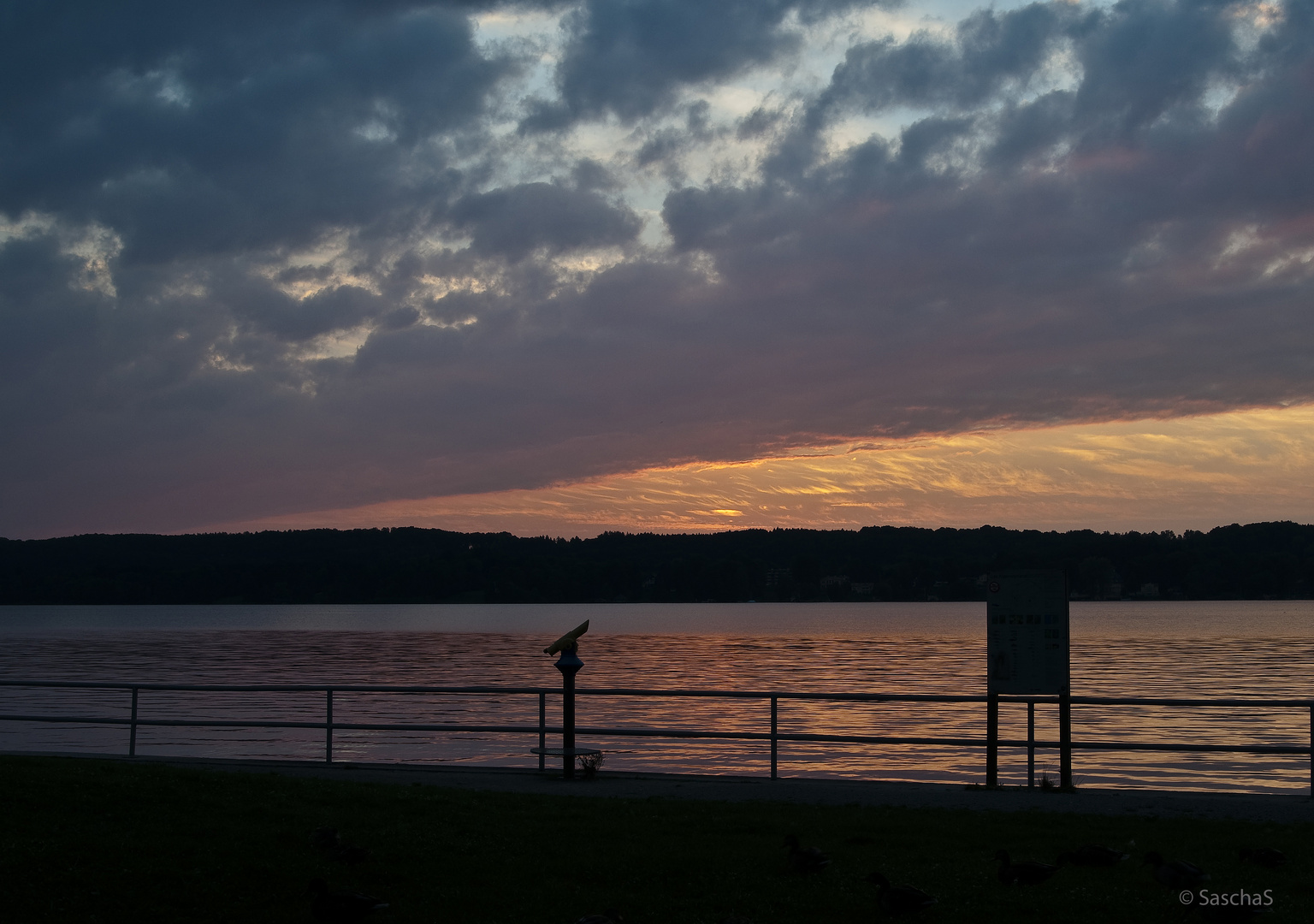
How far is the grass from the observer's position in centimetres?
Result: 766

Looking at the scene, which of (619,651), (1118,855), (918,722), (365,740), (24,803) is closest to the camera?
(1118,855)

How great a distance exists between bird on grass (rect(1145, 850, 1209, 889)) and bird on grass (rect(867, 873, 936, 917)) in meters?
1.63

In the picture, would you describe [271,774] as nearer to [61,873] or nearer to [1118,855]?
[61,873]

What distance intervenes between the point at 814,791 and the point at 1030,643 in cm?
291

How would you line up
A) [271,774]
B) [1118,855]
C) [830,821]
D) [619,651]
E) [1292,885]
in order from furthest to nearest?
[619,651] < [271,774] < [830,821] < [1118,855] < [1292,885]

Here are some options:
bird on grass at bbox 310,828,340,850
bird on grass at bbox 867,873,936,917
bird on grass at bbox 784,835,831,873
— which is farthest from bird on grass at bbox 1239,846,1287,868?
bird on grass at bbox 310,828,340,850

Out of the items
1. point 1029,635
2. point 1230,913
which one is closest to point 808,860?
point 1230,913

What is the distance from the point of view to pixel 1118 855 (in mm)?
8719

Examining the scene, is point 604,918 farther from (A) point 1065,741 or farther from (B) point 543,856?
(A) point 1065,741

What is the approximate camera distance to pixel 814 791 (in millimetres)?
12938

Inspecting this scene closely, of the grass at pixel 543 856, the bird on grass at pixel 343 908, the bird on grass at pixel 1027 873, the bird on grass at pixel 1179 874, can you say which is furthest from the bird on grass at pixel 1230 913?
the bird on grass at pixel 343 908

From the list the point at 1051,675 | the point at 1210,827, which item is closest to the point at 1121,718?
the point at 1051,675

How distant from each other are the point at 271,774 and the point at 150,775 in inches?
57.9

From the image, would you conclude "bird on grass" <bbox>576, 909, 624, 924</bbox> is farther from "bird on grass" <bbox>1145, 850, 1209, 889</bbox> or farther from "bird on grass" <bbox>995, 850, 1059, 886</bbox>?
"bird on grass" <bbox>1145, 850, 1209, 889</bbox>
